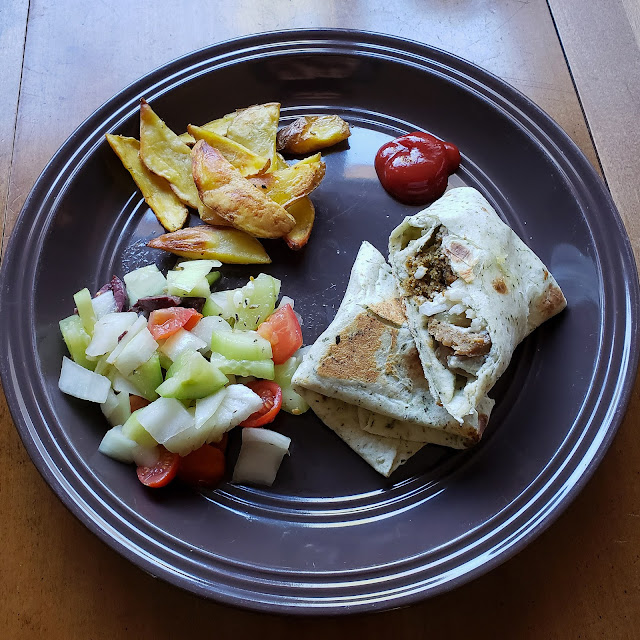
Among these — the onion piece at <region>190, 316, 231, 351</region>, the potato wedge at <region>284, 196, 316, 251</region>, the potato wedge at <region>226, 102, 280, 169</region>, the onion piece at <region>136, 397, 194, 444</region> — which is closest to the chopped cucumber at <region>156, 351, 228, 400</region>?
the onion piece at <region>136, 397, 194, 444</region>

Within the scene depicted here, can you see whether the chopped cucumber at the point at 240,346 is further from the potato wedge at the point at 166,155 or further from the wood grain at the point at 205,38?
the wood grain at the point at 205,38

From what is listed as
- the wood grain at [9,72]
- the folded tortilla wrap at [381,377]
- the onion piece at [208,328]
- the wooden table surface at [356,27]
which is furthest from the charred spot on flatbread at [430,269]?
the wood grain at [9,72]

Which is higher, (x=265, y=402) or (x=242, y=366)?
(x=242, y=366)

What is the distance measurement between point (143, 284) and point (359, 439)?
3.04ft

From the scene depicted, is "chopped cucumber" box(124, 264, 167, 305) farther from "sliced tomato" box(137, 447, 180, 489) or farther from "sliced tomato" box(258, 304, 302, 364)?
"sliced tomato" box(137, 447, 180, 489)

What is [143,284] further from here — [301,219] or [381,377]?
[381,377]

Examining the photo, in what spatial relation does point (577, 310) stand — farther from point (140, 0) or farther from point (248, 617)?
point (140, 0)

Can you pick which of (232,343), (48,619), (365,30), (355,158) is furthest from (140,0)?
(48,619)

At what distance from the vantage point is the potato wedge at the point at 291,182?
7.82 feet

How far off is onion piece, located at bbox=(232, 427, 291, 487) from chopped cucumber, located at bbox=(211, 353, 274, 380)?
18 centimetres

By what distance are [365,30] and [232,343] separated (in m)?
1.51

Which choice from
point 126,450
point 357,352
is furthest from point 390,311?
point 126,450

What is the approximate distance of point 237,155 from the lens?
7.94 ft

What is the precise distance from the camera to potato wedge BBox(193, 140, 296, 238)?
2.31 meters
